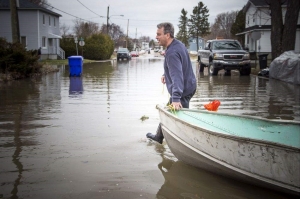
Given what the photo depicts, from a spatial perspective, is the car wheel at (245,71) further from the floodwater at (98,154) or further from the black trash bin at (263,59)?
the floodwater at (98,154)

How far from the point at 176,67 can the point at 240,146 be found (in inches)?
65.2

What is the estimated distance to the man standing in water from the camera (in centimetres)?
540

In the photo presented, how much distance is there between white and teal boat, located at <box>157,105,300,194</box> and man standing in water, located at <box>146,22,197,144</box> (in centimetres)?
27

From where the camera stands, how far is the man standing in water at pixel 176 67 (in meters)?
5.40

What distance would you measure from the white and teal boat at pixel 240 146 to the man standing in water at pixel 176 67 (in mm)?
273

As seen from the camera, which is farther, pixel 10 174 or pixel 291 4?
pixel 291 4

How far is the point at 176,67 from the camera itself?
17.7ft

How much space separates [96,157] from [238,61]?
18719 millimetres

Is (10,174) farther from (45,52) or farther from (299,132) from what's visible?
(45,52)

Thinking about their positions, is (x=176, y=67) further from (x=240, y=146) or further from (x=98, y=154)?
(x=98, y=154)

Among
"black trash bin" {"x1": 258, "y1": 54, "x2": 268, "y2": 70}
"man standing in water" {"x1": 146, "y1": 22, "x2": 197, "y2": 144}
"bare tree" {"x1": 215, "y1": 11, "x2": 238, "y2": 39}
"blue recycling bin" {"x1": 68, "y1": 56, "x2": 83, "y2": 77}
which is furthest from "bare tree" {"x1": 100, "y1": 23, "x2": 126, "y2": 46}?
"man standing in water" {"x1": 146, "y1": 22, "x2": 197, "y2": 144}

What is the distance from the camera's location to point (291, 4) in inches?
917

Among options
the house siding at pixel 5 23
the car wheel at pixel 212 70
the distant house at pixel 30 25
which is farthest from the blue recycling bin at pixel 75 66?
the house siding at pixel 5 23

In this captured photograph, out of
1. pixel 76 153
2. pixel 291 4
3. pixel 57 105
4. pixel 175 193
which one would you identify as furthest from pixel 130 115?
pixel 291 4
